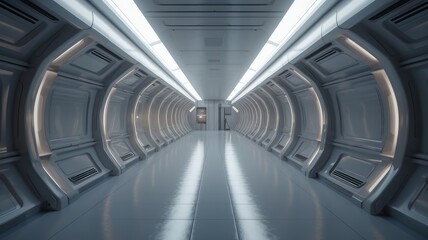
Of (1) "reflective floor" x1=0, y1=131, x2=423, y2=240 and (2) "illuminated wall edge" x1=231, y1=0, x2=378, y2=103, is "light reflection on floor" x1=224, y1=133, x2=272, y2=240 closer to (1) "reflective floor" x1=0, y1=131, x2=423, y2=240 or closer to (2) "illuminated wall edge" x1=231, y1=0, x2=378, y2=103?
(1) "reflective floor" x1=0, y1=131, x2=423, y2=240

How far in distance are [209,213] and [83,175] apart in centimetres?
316

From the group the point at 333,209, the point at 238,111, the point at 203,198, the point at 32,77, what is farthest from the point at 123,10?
the point at 238,111

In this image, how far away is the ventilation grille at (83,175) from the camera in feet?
17.3

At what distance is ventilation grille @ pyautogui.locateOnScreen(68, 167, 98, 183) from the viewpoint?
5.26 m

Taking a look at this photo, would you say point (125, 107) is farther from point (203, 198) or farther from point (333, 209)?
point (333, 209)

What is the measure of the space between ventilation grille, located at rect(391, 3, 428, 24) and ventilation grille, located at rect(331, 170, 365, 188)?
2978 millimetres

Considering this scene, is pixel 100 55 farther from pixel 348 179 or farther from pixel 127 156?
pixel 348 179

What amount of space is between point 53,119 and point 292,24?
5164 mm

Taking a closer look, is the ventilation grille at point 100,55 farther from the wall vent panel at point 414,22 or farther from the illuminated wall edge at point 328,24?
the wall vent panel at point 414,22

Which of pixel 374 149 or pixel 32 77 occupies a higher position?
pixel 32 77

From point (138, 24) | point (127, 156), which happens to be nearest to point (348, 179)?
point (138, 24)

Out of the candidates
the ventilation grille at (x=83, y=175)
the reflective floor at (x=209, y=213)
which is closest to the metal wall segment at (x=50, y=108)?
the ventilation grille at (x=83, y=175)

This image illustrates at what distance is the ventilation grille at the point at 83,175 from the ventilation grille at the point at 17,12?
3.08 meters

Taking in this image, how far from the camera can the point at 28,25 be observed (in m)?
3.45
